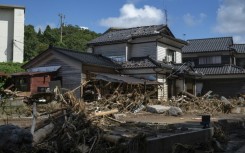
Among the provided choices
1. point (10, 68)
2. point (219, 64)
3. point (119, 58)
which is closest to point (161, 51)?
point (119, 58)

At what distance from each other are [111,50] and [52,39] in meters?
28.2

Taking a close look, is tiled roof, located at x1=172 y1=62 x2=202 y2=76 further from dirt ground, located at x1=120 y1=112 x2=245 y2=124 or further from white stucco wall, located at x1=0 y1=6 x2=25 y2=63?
white stucco wall, located at x1=0 y1=6 x2=25 y2=63

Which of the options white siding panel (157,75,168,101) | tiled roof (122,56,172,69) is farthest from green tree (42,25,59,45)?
Result: white siding panel (157,75,168,101)

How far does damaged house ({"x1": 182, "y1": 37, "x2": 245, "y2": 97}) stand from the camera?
41.7m

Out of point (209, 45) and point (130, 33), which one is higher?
point (209, 45)

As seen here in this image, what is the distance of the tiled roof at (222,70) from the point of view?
41.2 metres

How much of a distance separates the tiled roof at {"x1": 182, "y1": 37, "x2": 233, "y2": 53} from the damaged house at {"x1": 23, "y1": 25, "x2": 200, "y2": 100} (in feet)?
30.0

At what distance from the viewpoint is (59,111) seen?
34.2ft

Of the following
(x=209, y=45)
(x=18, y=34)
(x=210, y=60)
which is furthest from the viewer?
(x=209, y=45)

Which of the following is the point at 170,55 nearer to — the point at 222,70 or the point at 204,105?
the point at 204,105

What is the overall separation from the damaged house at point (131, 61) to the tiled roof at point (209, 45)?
30.0 ft

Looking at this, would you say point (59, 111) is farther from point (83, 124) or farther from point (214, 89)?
point (214, 89)

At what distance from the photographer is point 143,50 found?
32.2m

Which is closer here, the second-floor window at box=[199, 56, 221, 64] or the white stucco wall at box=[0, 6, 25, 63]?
the white stucco wall at box=[0, 6, 25, 63]
